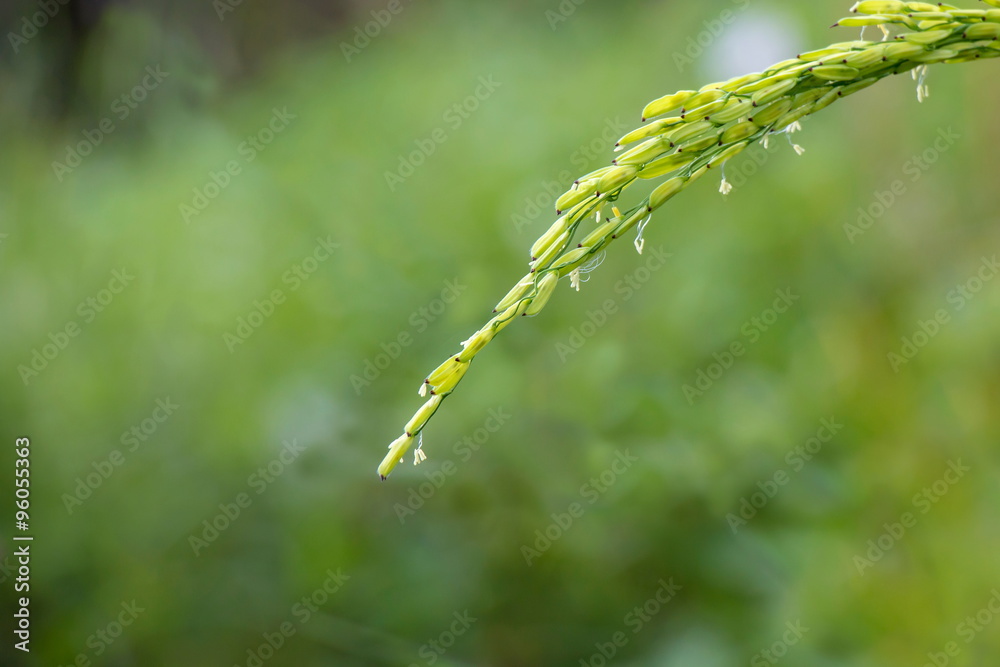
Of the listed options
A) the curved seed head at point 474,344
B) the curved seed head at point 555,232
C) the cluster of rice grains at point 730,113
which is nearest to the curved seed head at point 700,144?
the cluster of rice grains at point 730,113

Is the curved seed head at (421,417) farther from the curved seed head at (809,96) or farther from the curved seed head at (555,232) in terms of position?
the curved seed head at (809,96)

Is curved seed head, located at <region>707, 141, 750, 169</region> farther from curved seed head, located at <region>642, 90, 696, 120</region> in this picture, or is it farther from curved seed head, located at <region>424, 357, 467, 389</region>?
curved seed head, located at <region>424, 357, 467, 389</region>

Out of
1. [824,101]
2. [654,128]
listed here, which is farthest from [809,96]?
[654,128]

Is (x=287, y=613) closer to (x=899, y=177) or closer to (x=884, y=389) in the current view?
(x=884, y=389)

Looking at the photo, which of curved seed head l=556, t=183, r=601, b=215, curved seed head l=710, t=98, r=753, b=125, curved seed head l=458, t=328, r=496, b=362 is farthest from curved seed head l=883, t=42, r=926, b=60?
curved seed head l=458, t=328, r=496, b=362

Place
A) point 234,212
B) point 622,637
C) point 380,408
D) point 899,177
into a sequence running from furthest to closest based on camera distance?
point 234,212, point 899,177, point 380,408, point 622,637

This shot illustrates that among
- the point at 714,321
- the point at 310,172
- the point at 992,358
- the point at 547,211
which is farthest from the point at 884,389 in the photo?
the point at 310,172
